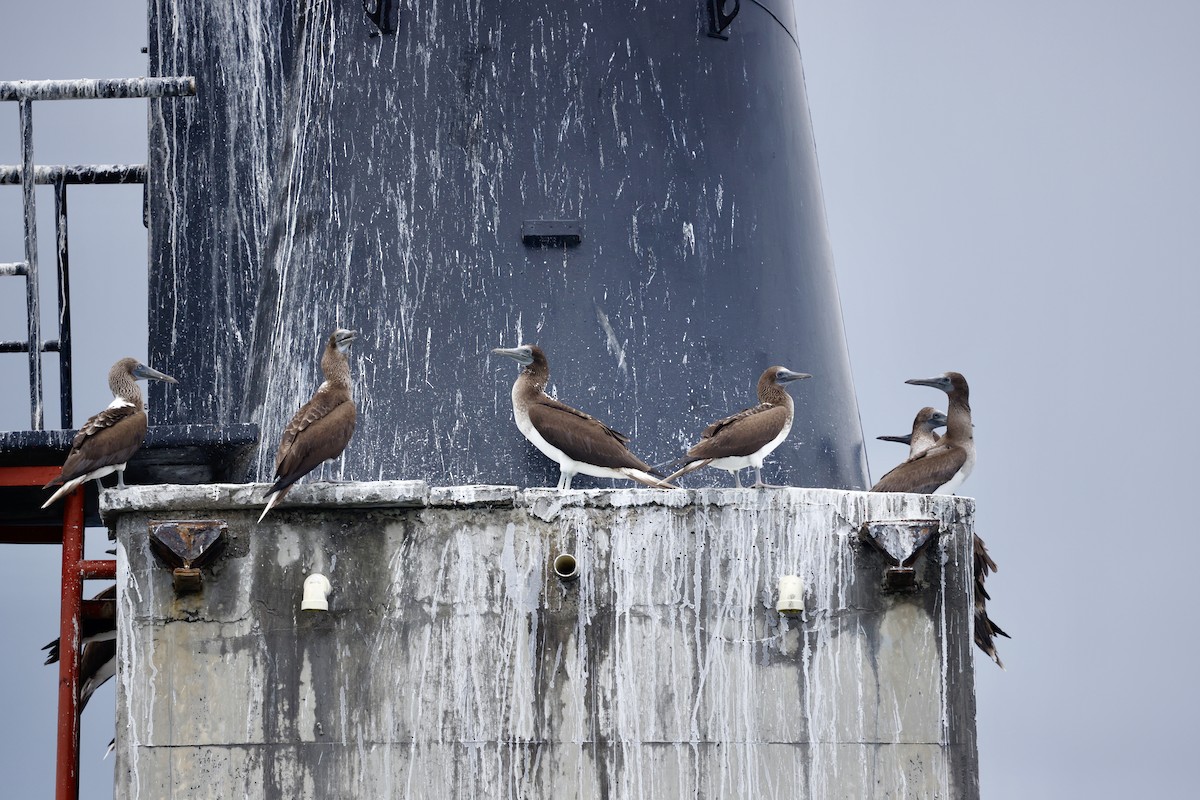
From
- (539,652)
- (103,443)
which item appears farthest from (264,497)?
(539,652)

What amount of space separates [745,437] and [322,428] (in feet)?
8.63

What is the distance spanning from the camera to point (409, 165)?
13383 mm

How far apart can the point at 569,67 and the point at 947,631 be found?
16.5ft

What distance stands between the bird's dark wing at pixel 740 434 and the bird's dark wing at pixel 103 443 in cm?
374

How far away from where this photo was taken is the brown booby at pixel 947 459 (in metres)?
12.6

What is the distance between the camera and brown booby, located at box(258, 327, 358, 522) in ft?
36.0

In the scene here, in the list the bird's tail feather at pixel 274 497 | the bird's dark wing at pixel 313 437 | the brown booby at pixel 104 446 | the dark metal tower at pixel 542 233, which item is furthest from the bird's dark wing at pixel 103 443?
the bird's tail feather at pixel 274 497

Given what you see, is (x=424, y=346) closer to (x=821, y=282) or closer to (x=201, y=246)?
(x=821, y=282)

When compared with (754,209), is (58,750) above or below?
below

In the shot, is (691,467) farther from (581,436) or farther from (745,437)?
(581,436)

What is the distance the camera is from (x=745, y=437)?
1163cm

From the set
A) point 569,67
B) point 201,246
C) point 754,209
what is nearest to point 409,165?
point 569,67

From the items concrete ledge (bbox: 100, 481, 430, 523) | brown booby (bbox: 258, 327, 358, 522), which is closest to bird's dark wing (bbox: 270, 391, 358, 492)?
brown booby (bbox: 258, 327, 358, 522)

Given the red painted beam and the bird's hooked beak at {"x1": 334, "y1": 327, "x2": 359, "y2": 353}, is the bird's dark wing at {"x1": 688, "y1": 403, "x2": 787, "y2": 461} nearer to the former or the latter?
the bird's hooked beak at {"x1": 334, "y1": 327, "x2": 359, "y2": 353}
